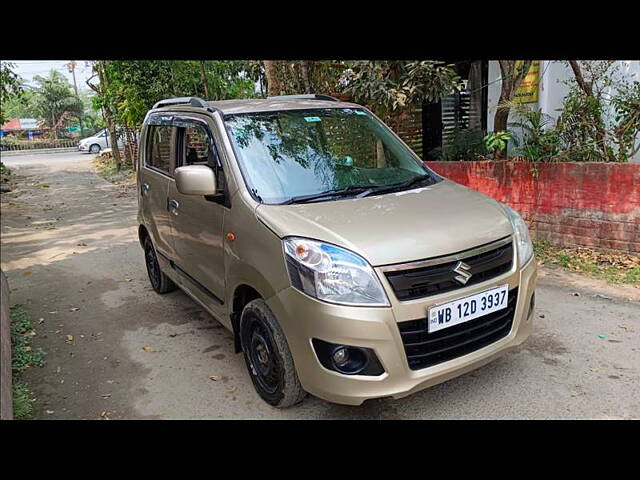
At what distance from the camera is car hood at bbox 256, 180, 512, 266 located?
270cm

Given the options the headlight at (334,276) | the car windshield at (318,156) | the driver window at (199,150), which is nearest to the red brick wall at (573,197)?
the car windshield at (318,156)

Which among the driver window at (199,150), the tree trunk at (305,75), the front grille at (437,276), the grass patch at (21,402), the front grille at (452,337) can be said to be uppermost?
the tree trunk at (305,75)

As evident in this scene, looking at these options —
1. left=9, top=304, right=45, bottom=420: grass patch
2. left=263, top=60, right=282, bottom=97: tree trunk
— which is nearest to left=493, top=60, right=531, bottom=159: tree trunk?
left=263, top=60, right=282, bottom=97: tree trunk

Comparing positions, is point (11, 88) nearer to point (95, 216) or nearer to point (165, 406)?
point (95, 216)

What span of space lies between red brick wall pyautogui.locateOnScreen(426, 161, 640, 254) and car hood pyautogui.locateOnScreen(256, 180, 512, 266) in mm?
Answer: 2899

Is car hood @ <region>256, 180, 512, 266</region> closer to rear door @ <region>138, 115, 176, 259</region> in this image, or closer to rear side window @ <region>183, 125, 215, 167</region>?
rear side window @ <region>183, 125, 215, 167</region>

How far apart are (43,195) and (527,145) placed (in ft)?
39.6

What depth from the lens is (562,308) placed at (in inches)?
179

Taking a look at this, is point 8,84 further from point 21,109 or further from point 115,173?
point 21,109

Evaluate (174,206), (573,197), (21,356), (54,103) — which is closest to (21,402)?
(21,356)

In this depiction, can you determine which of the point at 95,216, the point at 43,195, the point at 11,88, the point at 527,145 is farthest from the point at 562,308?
the point at 11,88

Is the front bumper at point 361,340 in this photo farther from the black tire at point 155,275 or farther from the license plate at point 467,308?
the black tire at point 155,275

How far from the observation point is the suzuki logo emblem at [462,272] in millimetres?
2762

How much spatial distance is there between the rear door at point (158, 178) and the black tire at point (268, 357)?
5.10 feet
